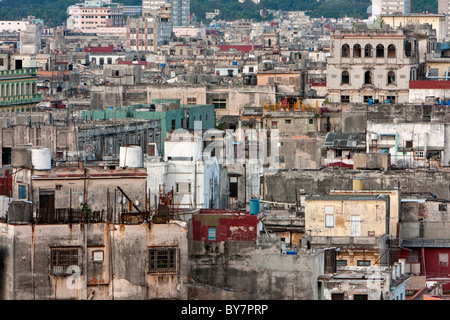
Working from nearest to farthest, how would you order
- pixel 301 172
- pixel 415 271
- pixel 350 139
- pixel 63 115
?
pixel 415 271 → pixel 301 172 → pixel 350 139 → pixel 63 115

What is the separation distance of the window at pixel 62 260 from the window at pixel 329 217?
10.8m

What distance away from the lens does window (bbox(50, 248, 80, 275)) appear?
32.8 meters

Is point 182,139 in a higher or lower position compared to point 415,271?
higher

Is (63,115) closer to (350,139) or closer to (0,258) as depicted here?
(350,139)

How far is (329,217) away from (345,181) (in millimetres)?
9775

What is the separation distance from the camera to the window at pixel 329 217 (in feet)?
138

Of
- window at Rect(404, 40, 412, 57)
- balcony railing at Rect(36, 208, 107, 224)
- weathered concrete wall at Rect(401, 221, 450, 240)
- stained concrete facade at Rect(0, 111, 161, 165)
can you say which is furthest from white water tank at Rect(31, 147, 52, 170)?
window at Rect(404, 40, 412, 57)

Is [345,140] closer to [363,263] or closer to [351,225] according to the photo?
[351,225]

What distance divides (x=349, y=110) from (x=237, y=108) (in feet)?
66.5

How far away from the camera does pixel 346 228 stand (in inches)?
1654

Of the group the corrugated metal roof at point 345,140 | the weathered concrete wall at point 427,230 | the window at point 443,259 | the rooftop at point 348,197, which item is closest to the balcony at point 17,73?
the corrugated metal roof at point 345,140

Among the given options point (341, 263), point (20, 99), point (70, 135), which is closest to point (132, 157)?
point (341, 263)

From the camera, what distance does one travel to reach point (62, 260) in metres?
33.0
